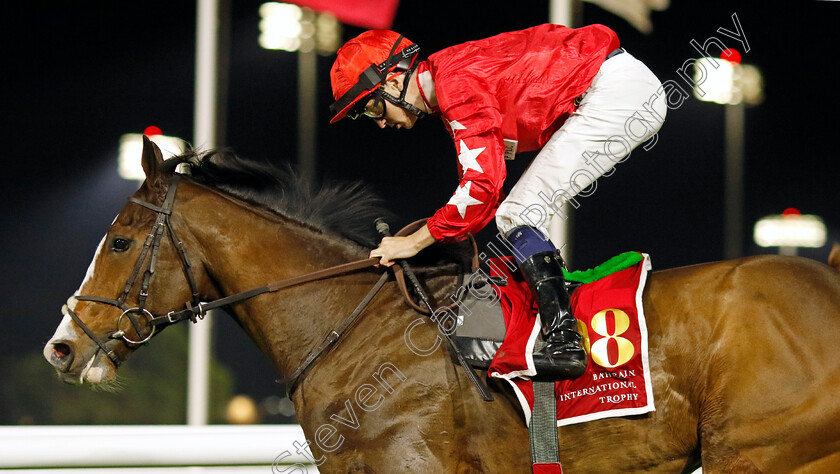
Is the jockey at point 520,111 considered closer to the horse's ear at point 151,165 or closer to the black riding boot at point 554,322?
the black riding boot at point 554,322

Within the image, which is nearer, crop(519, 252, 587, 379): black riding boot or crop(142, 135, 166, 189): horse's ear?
crop(519, 252, 587, 379): black riding boot

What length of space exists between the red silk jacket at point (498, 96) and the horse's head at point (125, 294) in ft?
2.62

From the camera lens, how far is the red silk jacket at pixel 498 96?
2031mm

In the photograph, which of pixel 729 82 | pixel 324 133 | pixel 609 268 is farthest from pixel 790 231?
pixel 609 268

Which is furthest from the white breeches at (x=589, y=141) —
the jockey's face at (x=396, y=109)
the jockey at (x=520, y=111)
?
the jockey's face at (x=396, y=109)

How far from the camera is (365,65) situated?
7.26ft

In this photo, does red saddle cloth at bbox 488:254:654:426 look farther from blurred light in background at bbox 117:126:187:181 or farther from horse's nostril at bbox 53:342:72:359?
blurred light in background at bbox 117:126:187:181

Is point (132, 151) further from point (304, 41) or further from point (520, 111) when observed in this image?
point (520, 111)

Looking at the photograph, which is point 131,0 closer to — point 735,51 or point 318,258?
point 318,258

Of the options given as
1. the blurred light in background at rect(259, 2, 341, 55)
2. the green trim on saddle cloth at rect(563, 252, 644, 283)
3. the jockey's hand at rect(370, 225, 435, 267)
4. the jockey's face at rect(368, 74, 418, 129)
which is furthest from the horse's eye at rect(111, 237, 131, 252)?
the blurred light in background at rect(259, 2, 341, 55)

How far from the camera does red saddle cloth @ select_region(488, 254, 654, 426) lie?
1.91 meters

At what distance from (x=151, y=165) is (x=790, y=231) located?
4103 mm

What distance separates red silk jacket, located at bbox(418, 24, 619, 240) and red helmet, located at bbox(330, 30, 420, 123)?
0.09 metres

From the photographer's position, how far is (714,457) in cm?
188
